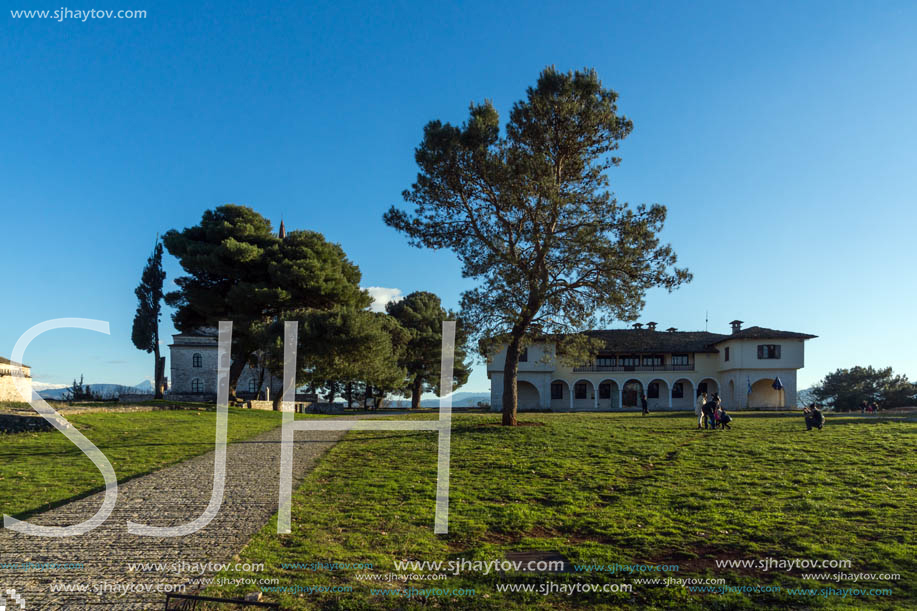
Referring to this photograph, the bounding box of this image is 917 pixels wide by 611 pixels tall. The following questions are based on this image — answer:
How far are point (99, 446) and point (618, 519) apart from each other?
12.1 m

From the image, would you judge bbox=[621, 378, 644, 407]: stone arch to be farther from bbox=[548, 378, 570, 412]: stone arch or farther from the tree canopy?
the tree canopy

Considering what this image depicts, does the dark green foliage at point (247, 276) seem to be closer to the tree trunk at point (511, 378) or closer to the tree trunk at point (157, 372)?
the tree trunk at point (157, 372)

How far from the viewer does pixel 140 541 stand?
18.7 ft

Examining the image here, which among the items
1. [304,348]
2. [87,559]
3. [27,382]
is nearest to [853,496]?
[87,559]

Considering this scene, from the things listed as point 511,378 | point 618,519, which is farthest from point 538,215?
point 618,519

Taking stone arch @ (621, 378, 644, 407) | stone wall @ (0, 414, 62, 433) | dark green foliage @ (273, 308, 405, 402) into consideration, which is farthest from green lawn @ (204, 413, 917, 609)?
stone arch @ (621, 378, 644, 407)

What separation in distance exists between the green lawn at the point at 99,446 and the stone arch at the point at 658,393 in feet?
104

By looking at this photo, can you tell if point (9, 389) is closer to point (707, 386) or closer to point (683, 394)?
point (683, 394)

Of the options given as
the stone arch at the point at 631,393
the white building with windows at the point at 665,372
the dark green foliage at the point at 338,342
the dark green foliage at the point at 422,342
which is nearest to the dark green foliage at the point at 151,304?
the dark green foliage at the point at 338,342

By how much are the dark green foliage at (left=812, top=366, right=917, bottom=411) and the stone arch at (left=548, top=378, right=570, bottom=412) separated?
20834mm

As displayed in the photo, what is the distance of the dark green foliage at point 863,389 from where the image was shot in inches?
1668

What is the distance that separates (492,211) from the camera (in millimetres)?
18984

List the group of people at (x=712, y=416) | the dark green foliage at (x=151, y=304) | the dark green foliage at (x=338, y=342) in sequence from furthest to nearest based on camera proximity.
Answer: the dark green foliage at (x=151, y=304)
the dark green foliage at (x=338, y=342)
the group of people at (x=712, y=416)

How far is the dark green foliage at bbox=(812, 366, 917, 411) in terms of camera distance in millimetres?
42375
